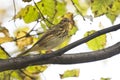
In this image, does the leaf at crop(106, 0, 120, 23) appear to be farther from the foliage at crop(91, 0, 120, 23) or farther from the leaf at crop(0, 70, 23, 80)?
the leaf at crop(0, 70, 23, 80)

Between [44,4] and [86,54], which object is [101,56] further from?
[44,4]

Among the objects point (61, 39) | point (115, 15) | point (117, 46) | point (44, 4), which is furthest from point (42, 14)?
point (117, 46)

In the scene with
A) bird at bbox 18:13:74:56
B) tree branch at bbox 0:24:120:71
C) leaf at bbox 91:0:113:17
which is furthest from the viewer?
bird at bbox 18:13:74:56

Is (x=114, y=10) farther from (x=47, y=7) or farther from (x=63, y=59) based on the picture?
(x=63, y=59)

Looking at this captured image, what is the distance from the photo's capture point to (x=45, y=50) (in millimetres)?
1370

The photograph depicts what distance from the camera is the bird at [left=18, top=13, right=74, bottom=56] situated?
1.30m

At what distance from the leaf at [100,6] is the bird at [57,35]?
5.9 inches

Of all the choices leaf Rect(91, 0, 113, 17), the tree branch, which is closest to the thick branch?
the tree branch

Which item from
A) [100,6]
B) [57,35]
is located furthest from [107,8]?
[57,35]

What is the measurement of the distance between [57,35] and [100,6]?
0.27 m

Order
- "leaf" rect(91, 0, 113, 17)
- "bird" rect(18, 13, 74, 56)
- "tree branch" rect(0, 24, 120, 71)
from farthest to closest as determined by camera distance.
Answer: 1. "bird" rect(18, 13, 74, 56)
2. "leaf" rect(91, 0, 113, 17)
3. "tree branch" rect(0, 24, 120, 71)

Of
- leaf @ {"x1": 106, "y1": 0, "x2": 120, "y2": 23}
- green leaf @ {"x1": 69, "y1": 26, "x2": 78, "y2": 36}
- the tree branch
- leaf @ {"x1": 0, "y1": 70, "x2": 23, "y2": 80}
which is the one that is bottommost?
the tree branch

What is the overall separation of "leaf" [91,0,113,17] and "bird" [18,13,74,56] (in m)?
0.15

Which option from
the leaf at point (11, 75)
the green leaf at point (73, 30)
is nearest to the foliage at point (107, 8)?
the green leaf at point (73, 30)
